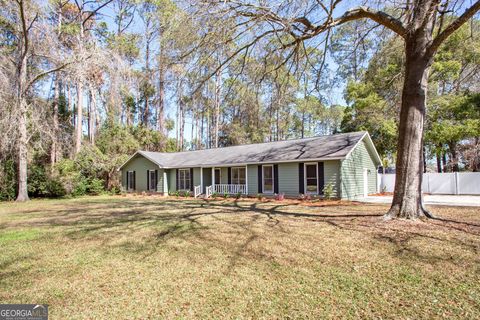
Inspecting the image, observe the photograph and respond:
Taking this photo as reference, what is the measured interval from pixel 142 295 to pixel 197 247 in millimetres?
2208

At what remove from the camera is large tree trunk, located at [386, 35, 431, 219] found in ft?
24.6

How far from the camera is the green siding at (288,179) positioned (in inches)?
602

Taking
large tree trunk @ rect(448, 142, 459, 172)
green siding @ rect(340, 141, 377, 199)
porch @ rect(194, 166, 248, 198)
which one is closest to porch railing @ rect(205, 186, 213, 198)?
porch @ rect(194, 166, 248, 198)

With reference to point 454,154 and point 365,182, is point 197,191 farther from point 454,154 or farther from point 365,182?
point 454,154

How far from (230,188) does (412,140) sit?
11.9 metres

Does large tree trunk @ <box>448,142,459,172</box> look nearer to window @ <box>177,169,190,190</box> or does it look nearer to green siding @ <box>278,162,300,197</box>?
green siding @ <box>278,162,300,197</box>

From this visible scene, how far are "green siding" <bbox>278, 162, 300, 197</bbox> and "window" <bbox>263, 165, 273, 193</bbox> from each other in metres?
0.70

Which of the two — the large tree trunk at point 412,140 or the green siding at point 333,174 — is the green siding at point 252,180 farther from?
the large tree trunk at point 412,140

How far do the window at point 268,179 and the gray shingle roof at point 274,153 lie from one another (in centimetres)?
68

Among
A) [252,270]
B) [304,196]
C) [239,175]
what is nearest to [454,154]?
[304,196]

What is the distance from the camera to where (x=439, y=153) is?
19891mm

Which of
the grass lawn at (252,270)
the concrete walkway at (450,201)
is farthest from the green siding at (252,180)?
the grass lawn at (252,270)

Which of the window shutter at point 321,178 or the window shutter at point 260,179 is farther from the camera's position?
the window shutter at point 260,179

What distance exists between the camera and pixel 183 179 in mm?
20531
